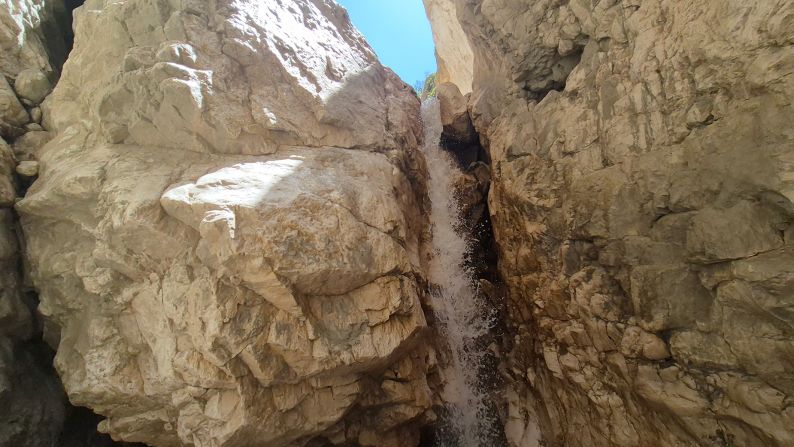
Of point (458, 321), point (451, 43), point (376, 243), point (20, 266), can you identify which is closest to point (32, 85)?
point (20, 266)

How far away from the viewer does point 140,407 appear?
6480 mm

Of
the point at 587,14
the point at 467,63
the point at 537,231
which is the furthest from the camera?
the point at 467,63

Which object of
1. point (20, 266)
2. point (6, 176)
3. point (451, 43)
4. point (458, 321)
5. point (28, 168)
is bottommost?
point (458, 321)

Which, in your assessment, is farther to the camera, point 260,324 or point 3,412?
point 3,412

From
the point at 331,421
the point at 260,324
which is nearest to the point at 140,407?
the point at 260,324

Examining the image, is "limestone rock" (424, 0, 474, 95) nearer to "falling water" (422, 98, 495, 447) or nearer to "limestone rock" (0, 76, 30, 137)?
"falling water" (422, 98, 495, 447)

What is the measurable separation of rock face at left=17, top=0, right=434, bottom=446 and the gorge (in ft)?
0.17

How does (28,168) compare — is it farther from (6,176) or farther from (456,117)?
(456,117)

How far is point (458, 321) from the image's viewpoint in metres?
9.15

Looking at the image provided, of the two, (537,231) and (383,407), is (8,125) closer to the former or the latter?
(383,407)

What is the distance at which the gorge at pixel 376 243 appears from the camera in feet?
15.1

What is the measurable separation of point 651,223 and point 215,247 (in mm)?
6928

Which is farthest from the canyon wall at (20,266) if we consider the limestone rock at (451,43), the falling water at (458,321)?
the limestone rock at (451,43)

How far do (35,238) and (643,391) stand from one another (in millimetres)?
11364
